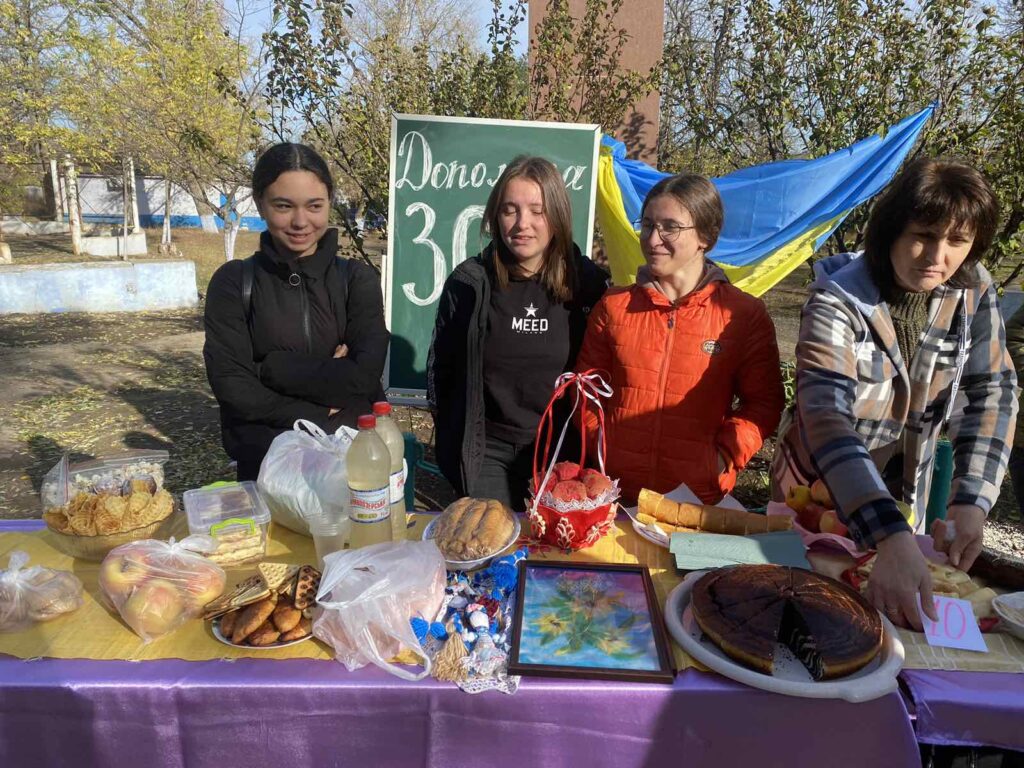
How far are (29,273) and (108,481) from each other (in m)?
12.3

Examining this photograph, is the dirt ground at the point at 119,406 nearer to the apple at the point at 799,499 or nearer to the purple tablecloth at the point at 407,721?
the apple at the point at 799,499

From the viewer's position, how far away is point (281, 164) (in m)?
2.41

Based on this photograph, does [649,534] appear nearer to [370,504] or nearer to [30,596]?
[370,504]

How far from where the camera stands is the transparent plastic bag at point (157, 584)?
1490 millimetres

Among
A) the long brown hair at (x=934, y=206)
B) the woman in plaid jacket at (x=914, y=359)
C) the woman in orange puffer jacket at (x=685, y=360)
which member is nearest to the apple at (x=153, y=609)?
the woman in orange puffer jacket at (x=685, y=360)

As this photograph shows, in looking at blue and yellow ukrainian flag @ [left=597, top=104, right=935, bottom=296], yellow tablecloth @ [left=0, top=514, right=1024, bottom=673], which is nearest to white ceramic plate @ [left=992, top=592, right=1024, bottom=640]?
yellow tablecloth @ [left=0, top=514, right=1024, bottom=673]

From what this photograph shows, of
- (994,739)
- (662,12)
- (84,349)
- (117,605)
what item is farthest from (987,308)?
(84,349)

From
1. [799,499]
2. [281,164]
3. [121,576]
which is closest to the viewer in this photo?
[121,576]

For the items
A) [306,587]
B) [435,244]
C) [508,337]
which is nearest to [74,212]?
[435,244]

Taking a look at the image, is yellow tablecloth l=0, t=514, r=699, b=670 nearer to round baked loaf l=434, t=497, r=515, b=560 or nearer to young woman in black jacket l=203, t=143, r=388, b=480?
round baked loaf l=434, t=497, r=515, b=560

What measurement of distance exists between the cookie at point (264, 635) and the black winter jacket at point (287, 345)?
3.69ft

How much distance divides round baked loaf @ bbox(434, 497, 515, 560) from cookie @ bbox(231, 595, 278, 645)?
1.48 ft

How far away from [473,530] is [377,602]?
0.39m

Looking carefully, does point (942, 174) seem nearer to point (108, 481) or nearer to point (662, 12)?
point (108, 481)
